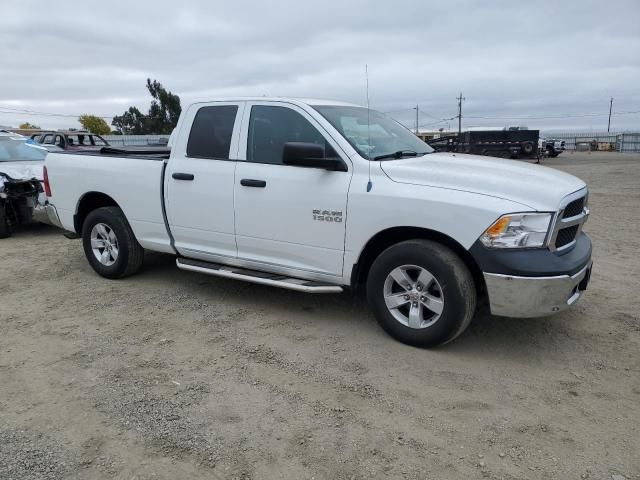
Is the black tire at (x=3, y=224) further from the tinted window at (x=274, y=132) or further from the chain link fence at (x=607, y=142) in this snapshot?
the chain link fence at (x=607, y=142)

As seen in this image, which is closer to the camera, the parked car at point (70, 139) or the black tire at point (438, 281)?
the black tire at point (438, 281)

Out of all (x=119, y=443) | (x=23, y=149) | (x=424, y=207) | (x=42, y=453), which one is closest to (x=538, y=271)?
(x=424, y=207)

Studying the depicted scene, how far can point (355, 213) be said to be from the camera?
3994mm

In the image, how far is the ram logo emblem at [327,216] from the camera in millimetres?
4082

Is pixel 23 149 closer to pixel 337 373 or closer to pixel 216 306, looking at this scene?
pixel 216 306

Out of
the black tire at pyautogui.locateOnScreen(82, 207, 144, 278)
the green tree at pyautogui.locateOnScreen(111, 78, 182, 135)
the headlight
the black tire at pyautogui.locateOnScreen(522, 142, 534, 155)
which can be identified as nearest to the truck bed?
the black tire at pyautogui.locateOnScreen(82, 207, 144, 278)

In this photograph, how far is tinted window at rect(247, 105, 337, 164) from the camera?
14.3 ft

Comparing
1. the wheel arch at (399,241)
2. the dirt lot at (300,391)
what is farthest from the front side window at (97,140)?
the wheel arch at (399,241)

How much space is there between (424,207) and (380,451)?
169 centimetres

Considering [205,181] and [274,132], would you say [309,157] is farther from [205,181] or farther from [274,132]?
[205,181]

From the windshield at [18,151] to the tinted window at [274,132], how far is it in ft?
21.5

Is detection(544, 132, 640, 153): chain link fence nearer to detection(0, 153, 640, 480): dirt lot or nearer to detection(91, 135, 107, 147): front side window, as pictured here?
detection(91, 135, 107, 147): front side window

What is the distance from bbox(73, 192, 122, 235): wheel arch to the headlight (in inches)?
163

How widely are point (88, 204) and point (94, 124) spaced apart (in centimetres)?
6557
